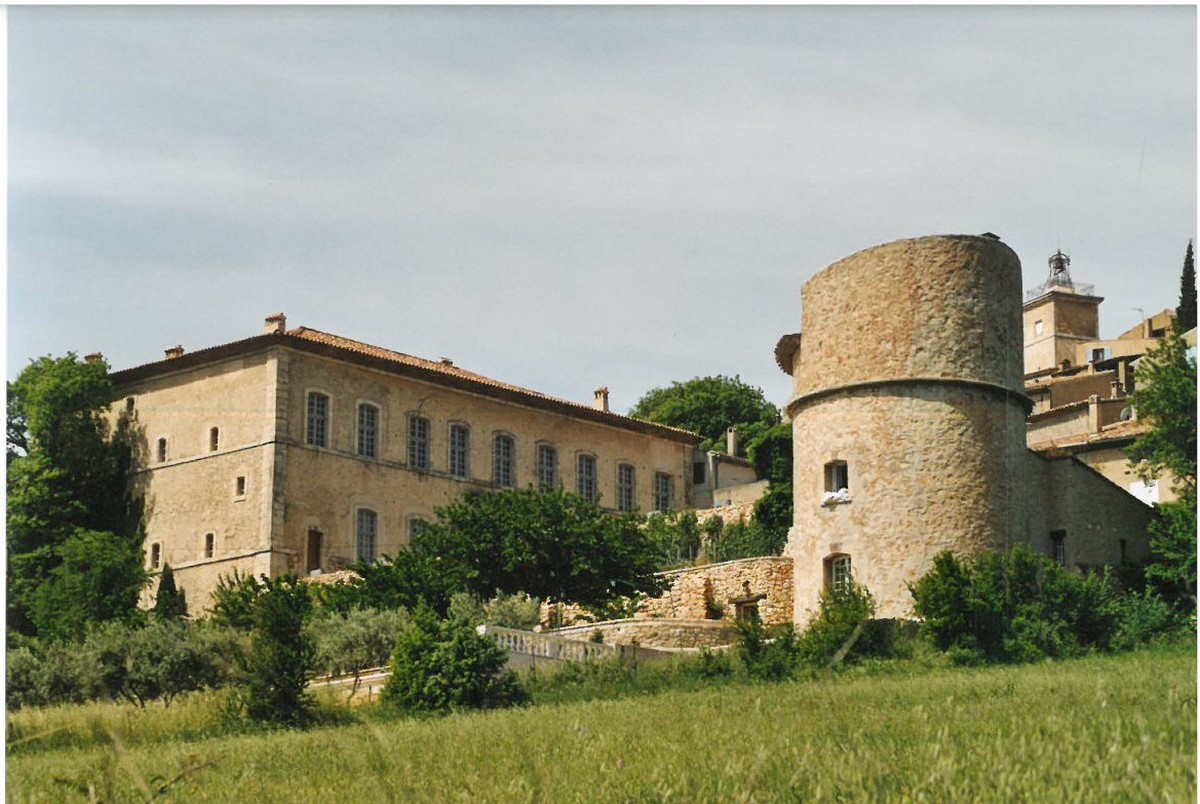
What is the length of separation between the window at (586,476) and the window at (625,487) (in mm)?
1003

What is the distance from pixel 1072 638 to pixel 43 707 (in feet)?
52.3

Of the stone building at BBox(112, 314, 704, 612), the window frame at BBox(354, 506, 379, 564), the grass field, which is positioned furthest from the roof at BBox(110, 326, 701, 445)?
the grass field

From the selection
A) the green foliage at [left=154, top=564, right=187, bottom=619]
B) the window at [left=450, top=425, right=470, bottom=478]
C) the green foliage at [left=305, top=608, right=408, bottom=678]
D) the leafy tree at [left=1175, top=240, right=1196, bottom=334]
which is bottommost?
the green foliage at [left=305, top=608, right=408, bottom=678]

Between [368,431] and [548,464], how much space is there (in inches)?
267

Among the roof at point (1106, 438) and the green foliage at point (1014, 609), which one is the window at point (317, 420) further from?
the green foliage at point (1014, 609)

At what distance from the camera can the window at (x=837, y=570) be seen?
94.0 feet

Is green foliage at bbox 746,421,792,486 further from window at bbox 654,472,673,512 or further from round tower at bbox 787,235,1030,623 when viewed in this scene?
round tower at bbox 787,235,1030,623

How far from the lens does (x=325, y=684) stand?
26.7 metres

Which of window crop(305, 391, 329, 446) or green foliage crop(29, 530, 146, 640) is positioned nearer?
green foliage crop(29, 530, 146, 640)

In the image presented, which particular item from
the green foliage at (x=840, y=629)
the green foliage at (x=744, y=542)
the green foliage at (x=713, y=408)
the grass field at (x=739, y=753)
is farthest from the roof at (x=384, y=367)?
the grass field at (x=739, y=753)

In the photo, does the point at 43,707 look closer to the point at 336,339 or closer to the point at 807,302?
the point at 807,302

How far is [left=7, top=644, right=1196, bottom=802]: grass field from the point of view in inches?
277

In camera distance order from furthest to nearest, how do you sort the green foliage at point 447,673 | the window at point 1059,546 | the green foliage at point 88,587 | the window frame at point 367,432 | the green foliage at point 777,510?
1. the window frame at point 367,432
2. the green foliage at point 777,510
3. the green foliage at point 88,587
4. the window at point 1059,546
5. the green foliage at point 447,673

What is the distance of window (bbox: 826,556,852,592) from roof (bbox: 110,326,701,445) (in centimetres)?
1899
